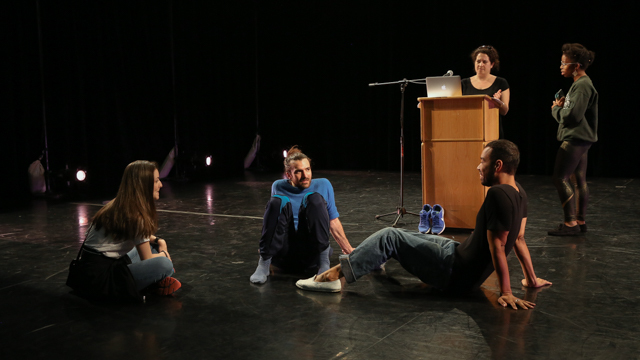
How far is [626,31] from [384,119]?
3739mm

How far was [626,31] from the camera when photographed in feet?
23.7

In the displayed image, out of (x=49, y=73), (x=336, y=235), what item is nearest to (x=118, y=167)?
(x=49, y=73)

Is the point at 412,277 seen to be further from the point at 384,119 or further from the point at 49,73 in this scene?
the point at 384,119

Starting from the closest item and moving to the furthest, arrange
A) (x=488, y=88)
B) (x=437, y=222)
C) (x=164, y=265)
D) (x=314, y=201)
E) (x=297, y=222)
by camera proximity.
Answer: (x=164, y=265) → (x=314, y=201) → (x=297, y=222) → (x=437, y=222) → (x=488, y=88)

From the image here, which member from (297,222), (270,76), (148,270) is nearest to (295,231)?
(297,222)

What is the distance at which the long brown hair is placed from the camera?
2.60 meters

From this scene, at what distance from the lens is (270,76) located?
9984mm

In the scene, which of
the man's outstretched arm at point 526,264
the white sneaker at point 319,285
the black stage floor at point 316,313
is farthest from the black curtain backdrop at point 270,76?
the man's outstretched arm at point 526,264

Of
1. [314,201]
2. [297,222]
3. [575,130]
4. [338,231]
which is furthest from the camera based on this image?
[575,130]

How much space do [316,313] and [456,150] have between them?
81.9 inches

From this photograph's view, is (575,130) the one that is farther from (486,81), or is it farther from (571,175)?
(486,81)

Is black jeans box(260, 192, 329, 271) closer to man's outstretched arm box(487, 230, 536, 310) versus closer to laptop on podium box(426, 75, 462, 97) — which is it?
man's outstretched arm box(487, 230, 536, 310)

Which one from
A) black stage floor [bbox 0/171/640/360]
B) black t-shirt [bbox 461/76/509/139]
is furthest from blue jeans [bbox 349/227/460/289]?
black t-shirt [bbox 461/76/509/139]

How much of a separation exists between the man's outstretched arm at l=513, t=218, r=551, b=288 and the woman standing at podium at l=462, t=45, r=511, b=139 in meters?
1.63
